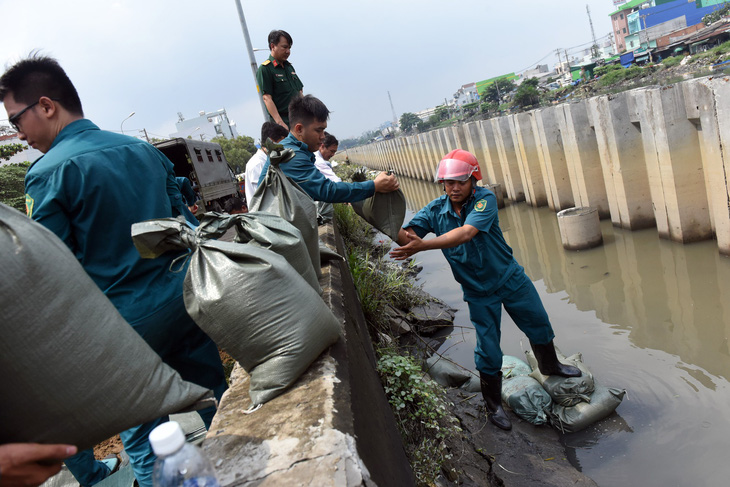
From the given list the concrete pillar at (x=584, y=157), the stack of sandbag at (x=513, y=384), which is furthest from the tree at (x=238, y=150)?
the stack of sandbag at (x=513, y=384)

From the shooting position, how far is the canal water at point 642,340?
2908 mm

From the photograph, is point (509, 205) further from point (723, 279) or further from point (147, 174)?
point (147, 174)

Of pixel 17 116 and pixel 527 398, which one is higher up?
pixel 17 116

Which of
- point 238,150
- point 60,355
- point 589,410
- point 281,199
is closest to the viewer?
point 60,355

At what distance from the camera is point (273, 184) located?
250 cm

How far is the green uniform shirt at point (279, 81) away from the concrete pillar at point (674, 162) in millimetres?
3896

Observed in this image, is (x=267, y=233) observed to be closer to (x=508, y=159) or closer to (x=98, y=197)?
(x=98, y=197)

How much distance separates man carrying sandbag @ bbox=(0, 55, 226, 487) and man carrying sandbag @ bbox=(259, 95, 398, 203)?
1.03m

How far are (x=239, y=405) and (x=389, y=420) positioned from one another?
752 millimetres

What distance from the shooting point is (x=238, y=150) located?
141ft

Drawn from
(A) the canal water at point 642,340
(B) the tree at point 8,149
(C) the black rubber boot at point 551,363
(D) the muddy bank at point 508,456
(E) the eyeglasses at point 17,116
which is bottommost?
(A) the canal water at point 642,340

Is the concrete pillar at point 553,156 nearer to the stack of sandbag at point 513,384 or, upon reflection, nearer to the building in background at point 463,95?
the stack of sandbag at point 513,384

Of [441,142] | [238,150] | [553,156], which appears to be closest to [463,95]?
[238,150]

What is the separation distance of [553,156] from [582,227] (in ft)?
7.18
